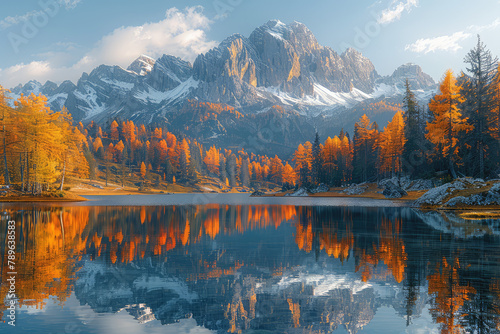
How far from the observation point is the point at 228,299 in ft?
33.9

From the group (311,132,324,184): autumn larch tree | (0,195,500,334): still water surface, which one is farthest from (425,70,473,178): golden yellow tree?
(311,132,324,184): autumn larch tree

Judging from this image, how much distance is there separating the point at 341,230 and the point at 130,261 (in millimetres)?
17100

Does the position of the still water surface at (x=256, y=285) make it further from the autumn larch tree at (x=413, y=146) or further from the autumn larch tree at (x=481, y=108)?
the autumn larch tree at (x=413, y=146)

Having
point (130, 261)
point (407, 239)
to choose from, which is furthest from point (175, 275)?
point (407, 239)

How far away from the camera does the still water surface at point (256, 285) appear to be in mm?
8594

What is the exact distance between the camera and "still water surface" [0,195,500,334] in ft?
28.2

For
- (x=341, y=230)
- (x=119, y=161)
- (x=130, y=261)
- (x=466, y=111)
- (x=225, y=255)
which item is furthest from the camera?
(x=119, y=161)

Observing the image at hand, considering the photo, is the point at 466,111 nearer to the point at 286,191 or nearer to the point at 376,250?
the point at 376,250

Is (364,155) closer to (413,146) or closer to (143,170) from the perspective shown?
(413,146)

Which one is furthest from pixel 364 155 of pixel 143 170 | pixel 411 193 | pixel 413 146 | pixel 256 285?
pixel 143 170

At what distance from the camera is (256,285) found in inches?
468

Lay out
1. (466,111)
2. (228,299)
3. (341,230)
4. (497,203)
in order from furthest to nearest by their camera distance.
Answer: (466,111)
(497,203)
(341,230)
(228,299)

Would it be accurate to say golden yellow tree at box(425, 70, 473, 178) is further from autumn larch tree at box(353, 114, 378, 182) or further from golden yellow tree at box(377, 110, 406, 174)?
autumn larch tree at box(353, 114, 378, 182)

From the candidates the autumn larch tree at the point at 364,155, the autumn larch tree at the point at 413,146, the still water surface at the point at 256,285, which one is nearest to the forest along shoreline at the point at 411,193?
the autumn larch tree at the point at 413,146
